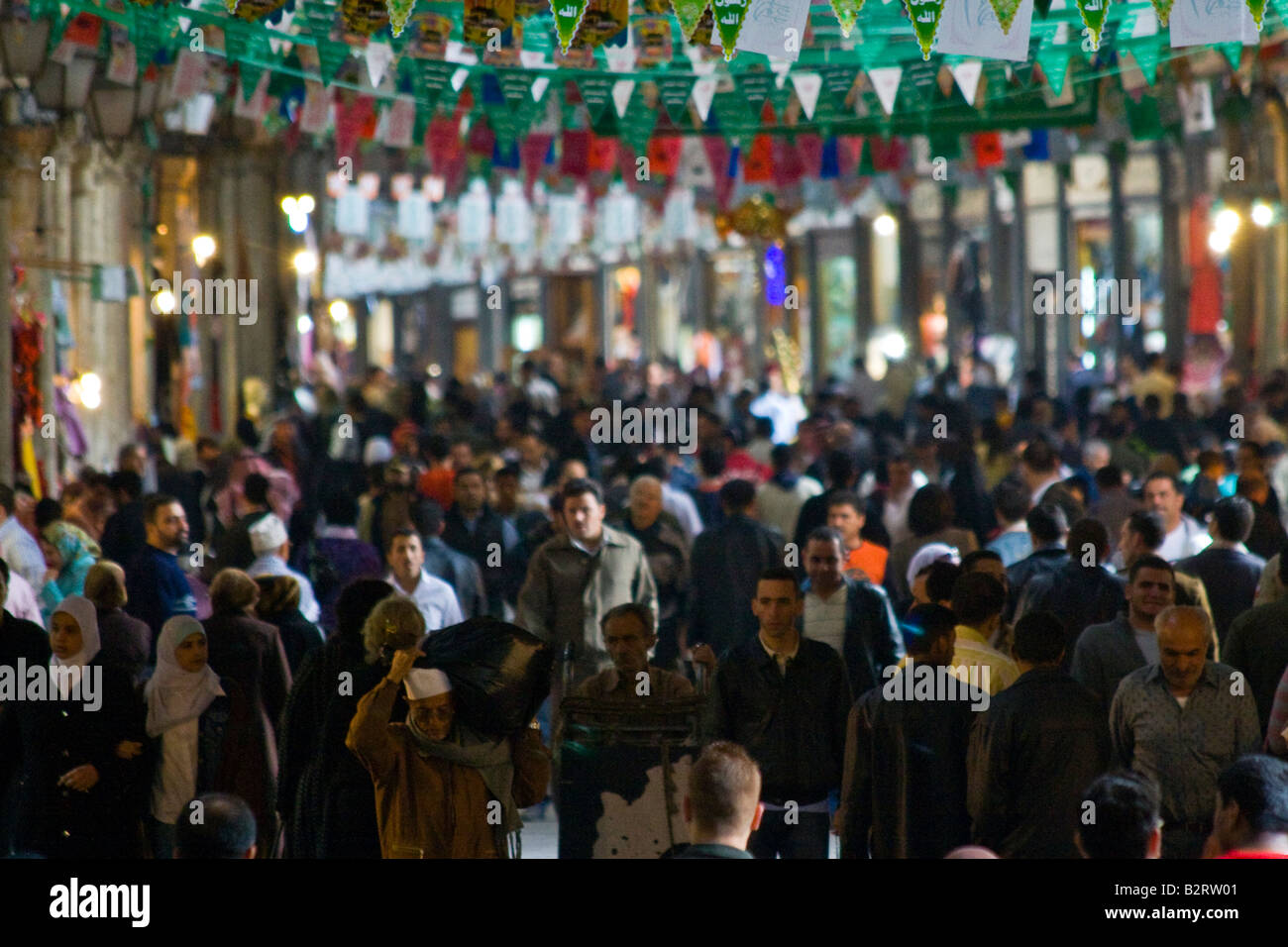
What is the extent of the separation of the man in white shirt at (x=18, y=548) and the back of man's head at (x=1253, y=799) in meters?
6.96

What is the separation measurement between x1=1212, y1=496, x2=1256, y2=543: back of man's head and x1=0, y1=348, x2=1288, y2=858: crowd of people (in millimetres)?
12

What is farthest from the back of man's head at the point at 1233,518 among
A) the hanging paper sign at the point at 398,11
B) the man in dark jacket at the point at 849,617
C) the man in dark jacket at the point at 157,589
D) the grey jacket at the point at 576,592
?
the man in dark jacket at the point at 157,589

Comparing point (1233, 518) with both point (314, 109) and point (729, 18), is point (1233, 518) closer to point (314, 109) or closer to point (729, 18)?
point (729, 18)

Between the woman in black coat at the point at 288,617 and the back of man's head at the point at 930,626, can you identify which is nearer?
the back of man's head at the point at 930,626

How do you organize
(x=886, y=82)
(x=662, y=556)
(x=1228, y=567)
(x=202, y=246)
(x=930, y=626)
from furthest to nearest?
(x=202, y=246) → (x=886, y=82) → (x=662, y=556) → (x=1228, y=567) → (x=930, y=626)

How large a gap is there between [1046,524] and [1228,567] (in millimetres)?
905

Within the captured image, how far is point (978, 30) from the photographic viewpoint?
36.3 ft

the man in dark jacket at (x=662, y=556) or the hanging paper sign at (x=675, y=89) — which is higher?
the hanging paper sign at (x=675, y=89)

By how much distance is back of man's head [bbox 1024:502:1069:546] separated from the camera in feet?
34.0

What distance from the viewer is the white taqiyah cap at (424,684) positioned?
7.59m

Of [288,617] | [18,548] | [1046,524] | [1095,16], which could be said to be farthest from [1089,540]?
[18,548]

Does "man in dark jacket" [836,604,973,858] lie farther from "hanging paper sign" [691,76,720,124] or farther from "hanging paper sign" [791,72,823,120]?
"hanging paper sign" [691,76,720,124]

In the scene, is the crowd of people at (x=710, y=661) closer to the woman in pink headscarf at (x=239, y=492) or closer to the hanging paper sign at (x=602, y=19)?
the woman in pink headscarf at (x=239, y=492)

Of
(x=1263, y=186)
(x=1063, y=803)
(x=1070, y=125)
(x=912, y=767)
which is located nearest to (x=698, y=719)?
(x=912, y=767)
